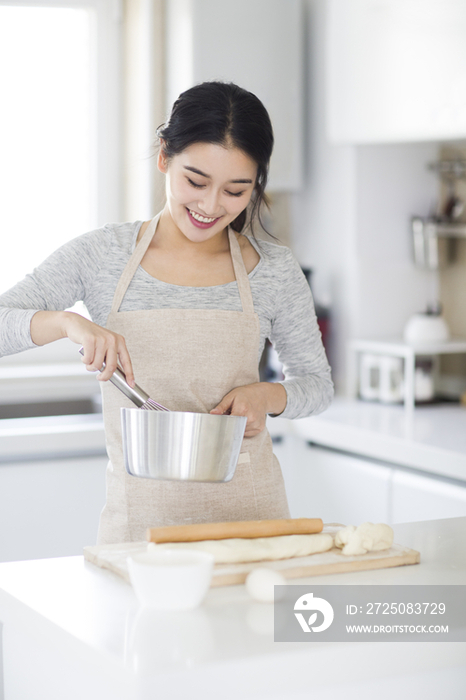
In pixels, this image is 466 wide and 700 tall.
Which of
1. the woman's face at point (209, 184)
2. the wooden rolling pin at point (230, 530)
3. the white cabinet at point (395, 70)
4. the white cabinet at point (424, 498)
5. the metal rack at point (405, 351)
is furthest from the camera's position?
the metal rack at point (405, 351)

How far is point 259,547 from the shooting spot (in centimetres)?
99

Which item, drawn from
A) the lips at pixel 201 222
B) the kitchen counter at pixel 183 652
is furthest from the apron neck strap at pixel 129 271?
the kitchen counter at pixel 183 652

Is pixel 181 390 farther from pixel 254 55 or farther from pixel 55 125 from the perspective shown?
pixel 55 125

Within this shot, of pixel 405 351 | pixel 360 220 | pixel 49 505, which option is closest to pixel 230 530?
pixel 49 505

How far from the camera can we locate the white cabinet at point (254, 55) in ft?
8.09

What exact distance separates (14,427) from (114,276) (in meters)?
0.94

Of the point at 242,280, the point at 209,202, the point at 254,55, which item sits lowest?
the point at 242,280

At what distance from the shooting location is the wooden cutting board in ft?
3.08

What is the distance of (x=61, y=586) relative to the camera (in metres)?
0.94

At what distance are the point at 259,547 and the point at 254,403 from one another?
0.33m

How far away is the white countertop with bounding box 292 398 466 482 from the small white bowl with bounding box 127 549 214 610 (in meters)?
1.10

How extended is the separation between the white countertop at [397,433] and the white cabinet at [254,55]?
77 centimetres

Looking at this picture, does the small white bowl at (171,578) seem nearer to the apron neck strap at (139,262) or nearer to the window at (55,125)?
the apron neck strap at (139,262)

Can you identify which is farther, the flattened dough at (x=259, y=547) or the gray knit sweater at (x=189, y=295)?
the gray knit sweater at (x=189, y=295)
